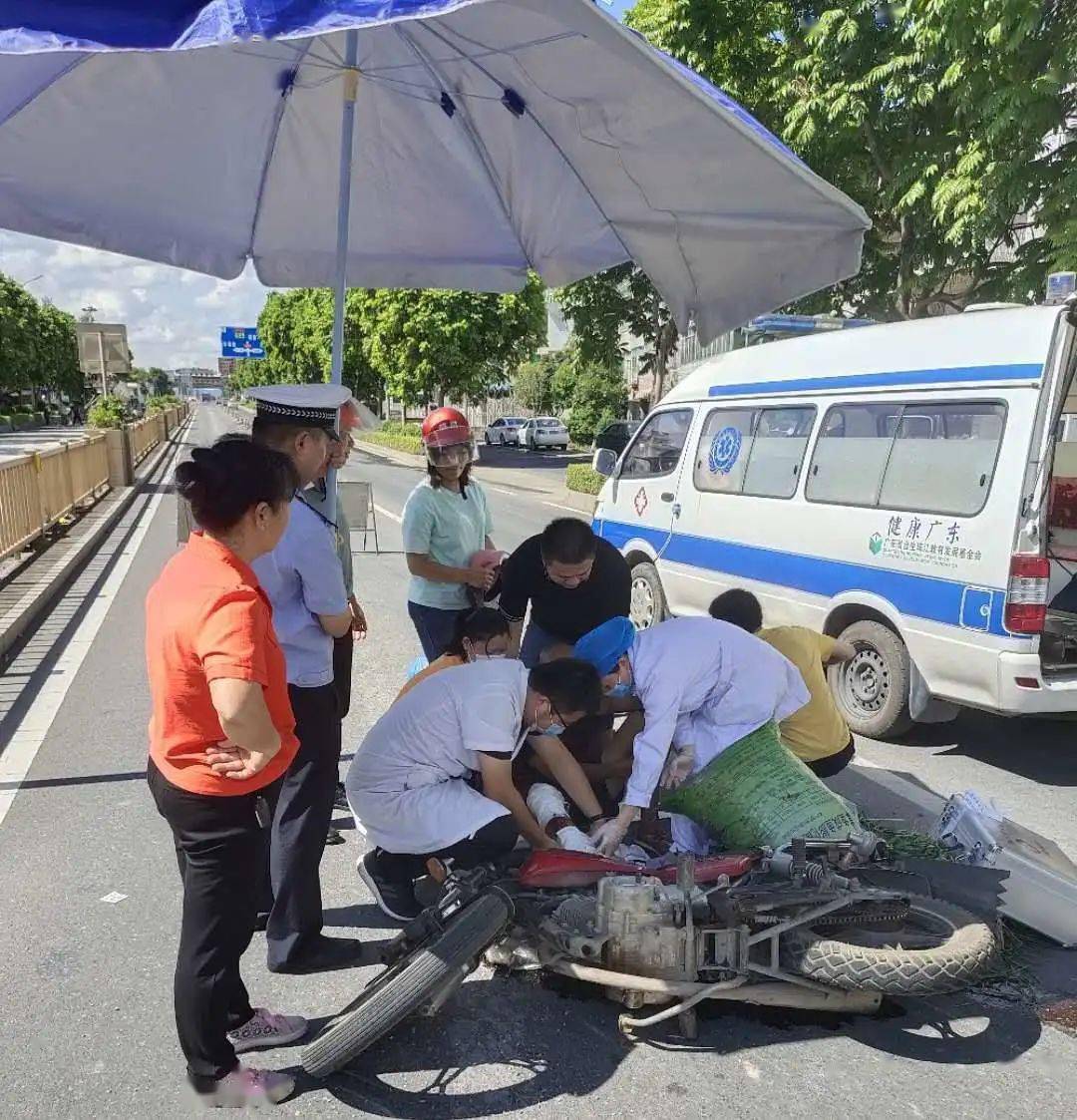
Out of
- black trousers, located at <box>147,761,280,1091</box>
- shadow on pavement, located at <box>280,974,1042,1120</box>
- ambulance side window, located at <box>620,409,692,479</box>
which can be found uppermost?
ambulance side window, located at <box>620,409,692,479</box>

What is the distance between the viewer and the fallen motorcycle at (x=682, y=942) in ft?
8.18

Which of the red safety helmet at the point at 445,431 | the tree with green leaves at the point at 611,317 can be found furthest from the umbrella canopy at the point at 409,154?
the tree with green leaves at the point at 611,317

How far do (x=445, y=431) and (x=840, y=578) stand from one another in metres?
2.77

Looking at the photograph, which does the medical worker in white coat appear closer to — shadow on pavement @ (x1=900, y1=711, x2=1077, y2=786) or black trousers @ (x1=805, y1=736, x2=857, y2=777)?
black trousers @ (x1=805, y1=736, x2=857, y2=777)

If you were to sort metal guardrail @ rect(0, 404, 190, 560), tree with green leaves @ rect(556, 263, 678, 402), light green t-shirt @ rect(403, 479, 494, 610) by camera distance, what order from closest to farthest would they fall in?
light green t-shirt @ rect(403, 479, 494, 610), metal guardrail @ rect(0, 404, 190, 560), tree with green leaves @ rect(556, 263, 678, 402)

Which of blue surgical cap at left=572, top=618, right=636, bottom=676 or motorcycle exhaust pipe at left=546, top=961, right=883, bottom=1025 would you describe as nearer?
motorcycle exhaust pipe at left=546, top=961, right=883, bottom=1025

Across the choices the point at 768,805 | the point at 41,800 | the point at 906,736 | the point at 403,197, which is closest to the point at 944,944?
the point at 768,805

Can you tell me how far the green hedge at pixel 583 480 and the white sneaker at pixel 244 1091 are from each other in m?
17.0

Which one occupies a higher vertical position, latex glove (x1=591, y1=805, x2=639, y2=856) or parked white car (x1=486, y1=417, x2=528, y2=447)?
parked white car (x1=486, y1=417, x2=528, y2=447)

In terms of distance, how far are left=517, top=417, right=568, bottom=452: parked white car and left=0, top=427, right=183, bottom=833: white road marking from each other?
2592 cm

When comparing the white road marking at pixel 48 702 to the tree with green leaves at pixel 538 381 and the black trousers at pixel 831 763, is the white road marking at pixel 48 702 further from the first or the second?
the tree with green leaves at pixel 538 381

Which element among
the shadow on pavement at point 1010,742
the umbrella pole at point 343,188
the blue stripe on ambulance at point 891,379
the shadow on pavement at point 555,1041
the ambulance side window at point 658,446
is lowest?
the shadow on pavement at point 1010,742

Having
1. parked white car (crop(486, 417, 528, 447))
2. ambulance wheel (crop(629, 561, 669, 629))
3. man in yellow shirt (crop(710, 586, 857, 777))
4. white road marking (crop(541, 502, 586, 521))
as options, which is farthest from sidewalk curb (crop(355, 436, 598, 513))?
man in yellow shirt (crop(710, 586, 857, 777))

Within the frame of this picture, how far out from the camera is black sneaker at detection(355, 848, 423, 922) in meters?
3.26
